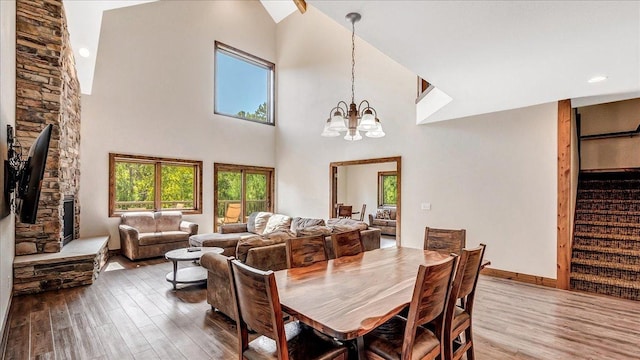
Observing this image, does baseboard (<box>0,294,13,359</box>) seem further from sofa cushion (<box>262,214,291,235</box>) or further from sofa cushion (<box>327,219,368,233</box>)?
sofa cushion (<box>262,214,291,235</box>)

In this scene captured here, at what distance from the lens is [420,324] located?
4.81 feet

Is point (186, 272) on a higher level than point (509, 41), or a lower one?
lower

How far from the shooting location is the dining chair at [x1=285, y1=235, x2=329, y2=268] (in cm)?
232

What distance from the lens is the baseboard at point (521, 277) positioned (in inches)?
163

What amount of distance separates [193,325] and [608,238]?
573 cm

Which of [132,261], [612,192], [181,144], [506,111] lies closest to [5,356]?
[132,261]

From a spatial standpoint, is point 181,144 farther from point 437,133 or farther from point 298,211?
point 437,133

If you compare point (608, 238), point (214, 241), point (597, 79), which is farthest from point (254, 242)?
point (608, 238)

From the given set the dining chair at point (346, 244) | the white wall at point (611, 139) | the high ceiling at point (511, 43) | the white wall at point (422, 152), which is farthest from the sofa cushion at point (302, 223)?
the white wall at point (611, 139)

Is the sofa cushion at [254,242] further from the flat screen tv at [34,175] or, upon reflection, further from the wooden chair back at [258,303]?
the flat screen tv at [34,175]

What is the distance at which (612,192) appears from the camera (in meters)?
5.07

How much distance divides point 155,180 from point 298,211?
343 cm

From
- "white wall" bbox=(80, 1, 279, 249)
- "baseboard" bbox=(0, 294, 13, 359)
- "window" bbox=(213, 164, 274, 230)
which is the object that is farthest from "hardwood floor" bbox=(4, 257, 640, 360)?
"window" bbox=(213, 164, 274, 230)

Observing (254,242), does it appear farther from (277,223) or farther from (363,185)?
(363,185)
